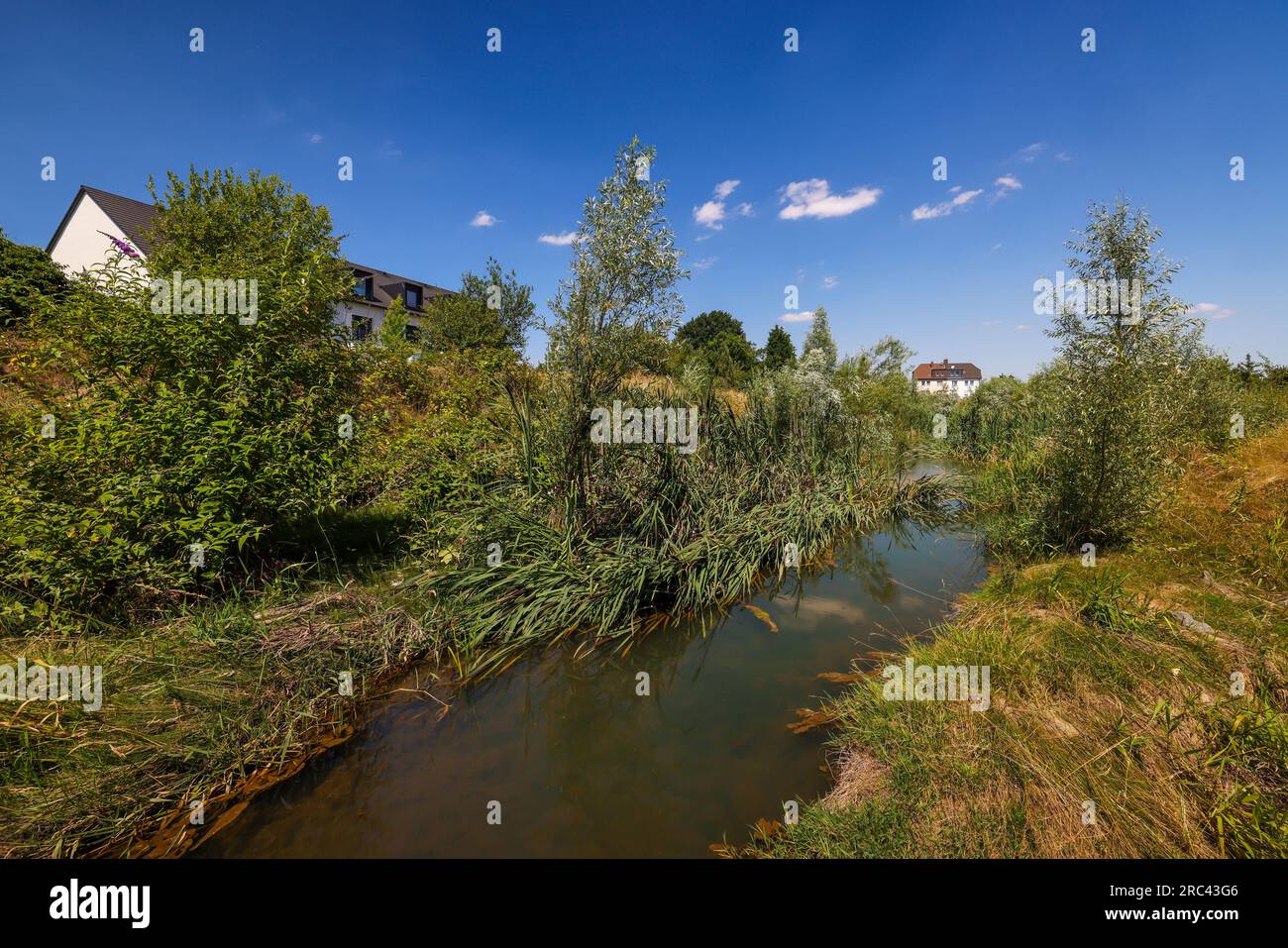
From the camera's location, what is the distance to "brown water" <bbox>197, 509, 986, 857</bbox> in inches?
118

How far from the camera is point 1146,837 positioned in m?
2.39

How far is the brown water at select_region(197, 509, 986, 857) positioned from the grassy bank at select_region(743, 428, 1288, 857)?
484 millimetres

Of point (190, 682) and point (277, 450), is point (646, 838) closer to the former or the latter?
point (190, 682)

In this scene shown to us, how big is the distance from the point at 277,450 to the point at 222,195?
16643 mm

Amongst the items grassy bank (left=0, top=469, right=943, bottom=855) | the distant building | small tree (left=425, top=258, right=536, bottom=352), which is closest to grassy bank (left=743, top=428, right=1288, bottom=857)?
grassy bank (left=0, top=469, right=943, bottom=855)

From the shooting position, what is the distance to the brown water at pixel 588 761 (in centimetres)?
300

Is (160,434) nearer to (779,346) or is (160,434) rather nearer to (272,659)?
(272,659)

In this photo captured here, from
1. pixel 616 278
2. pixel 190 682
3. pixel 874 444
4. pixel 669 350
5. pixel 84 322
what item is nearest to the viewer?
pixel 190 682

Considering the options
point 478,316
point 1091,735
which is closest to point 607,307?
point 1091,735

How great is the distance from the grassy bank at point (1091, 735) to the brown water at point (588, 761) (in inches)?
19.1

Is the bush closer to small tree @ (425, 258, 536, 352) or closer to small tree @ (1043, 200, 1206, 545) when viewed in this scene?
small tree @ (1043, 200, 1206, 545)

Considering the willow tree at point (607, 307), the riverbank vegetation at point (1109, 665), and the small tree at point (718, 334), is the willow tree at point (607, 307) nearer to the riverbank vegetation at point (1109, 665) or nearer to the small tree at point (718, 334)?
the riverbank vegetation at point (1109, 665)

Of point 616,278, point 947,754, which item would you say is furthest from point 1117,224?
point 947,754
